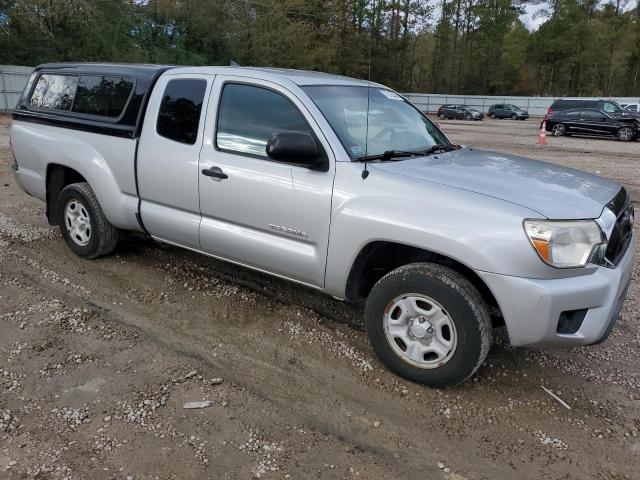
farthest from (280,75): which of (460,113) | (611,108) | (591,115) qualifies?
(460,113)

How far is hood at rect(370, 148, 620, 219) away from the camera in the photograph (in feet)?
10.1

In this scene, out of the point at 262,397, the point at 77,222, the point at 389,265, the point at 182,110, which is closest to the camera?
the point at 262,397

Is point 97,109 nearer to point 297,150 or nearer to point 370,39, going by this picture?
point 297,150

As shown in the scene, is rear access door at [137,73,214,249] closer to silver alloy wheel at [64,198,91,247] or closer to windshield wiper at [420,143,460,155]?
silver alloy wheel at [64,198,91,247]

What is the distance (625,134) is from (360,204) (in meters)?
23.9

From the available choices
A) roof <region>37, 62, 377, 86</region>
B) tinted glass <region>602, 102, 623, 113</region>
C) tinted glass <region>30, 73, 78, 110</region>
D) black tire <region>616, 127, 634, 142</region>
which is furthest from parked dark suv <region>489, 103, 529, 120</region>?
tinted glass <region>30, 73, 78, 110</region>

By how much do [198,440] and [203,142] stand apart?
2206 mm

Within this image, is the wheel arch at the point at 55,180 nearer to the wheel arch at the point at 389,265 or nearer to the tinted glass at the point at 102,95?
the tinted glass at the point at 102,95

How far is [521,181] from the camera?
341 cm

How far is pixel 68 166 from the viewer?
202 inches

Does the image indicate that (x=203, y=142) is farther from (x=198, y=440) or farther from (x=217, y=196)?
(x=198, y=440)

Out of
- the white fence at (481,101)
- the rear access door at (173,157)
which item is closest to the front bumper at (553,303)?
the rear access door at (173,157)

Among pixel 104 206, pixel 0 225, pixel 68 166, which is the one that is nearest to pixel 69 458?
pixel 104 206

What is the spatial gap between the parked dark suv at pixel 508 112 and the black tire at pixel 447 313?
46.0 metres
